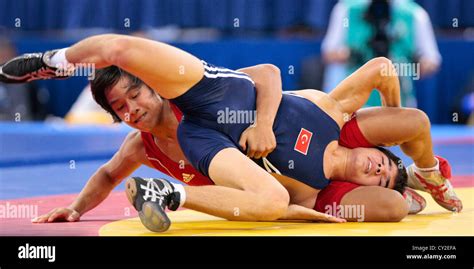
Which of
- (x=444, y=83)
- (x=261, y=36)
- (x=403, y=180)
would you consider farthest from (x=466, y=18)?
(x=403, y=180)

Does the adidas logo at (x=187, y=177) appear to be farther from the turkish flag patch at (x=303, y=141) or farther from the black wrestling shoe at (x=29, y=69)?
the black wrestling shoe at (x=29, y=69)

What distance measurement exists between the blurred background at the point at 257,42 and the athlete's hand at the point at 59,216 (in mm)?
3959

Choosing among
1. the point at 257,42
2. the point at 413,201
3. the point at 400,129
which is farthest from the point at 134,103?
the point at 257,42

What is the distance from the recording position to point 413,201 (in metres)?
5.38

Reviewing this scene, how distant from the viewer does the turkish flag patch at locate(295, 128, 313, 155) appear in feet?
16.5

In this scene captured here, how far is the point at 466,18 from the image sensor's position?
→ 12492 mm

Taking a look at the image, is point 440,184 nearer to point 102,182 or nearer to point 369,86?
point 369,86

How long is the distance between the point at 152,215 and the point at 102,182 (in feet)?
3.11

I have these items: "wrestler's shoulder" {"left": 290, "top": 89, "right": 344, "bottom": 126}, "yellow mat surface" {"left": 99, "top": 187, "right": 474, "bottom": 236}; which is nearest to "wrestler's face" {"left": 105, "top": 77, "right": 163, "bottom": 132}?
"yellow mat surface" {"left": 99, "top": 187, "right": 474, "bottom": 236}

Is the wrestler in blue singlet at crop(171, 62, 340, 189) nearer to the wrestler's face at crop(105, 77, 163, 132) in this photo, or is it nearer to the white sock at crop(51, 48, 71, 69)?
the wrestler's face at crop(105, 77, 163, 132)

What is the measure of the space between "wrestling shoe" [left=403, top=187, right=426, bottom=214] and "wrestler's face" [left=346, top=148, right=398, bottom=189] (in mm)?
177

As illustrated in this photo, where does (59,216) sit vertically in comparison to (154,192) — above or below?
below
